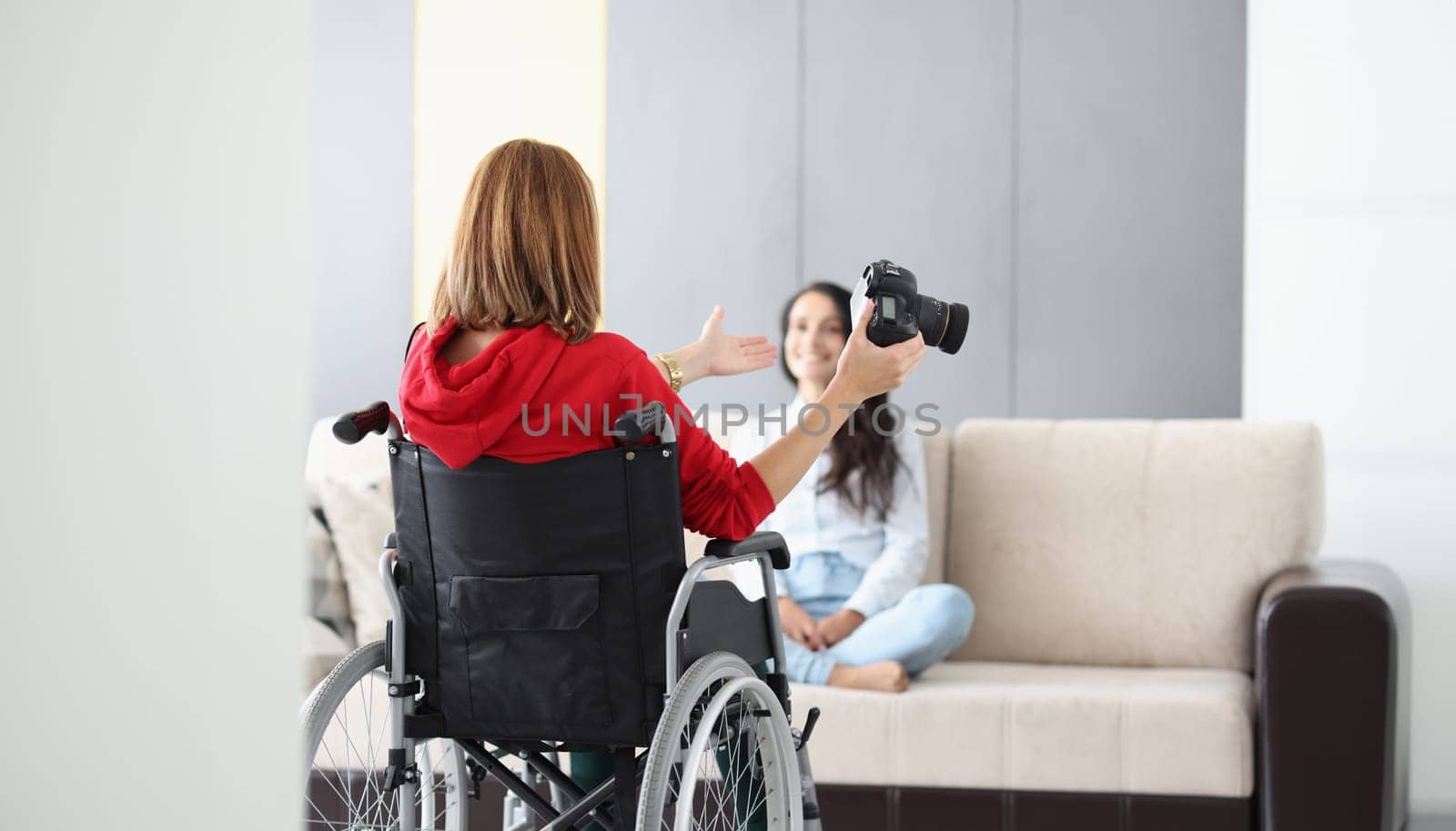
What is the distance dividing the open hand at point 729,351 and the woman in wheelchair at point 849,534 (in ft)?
2.44

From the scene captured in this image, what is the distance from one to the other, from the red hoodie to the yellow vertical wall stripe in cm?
228

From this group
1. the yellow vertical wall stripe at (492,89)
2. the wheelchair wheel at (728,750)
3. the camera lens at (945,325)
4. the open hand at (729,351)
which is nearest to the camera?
the wheelchair wheel at (728,750)

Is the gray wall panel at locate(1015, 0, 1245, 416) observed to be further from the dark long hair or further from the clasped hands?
the clasped hands

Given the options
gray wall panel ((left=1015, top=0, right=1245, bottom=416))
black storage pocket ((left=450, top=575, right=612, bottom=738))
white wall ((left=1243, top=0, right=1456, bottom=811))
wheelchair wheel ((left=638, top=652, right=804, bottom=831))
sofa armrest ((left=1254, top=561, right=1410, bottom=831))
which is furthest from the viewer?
gray wall panel ((left=1015, top=0, right=1245, bottom=416))

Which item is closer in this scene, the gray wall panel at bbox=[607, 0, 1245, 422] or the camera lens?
the camera lens

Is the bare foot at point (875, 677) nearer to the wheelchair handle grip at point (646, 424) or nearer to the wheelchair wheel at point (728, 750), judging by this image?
the wheelchair wheel at point (728, 750)

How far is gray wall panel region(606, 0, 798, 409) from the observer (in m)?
3.59

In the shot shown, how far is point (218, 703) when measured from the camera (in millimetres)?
547

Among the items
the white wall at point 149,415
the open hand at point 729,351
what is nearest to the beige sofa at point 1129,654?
the open hand at point 729,351

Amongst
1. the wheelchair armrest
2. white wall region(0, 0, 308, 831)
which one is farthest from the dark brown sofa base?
white wall region(0, 0, 308, 831)

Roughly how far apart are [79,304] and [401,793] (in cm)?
111

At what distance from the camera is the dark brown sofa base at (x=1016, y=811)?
224 centimetres

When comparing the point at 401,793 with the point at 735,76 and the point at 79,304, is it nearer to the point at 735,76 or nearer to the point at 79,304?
the point at 79,304

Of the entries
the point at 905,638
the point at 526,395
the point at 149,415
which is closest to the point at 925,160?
A: the point at 905,638
